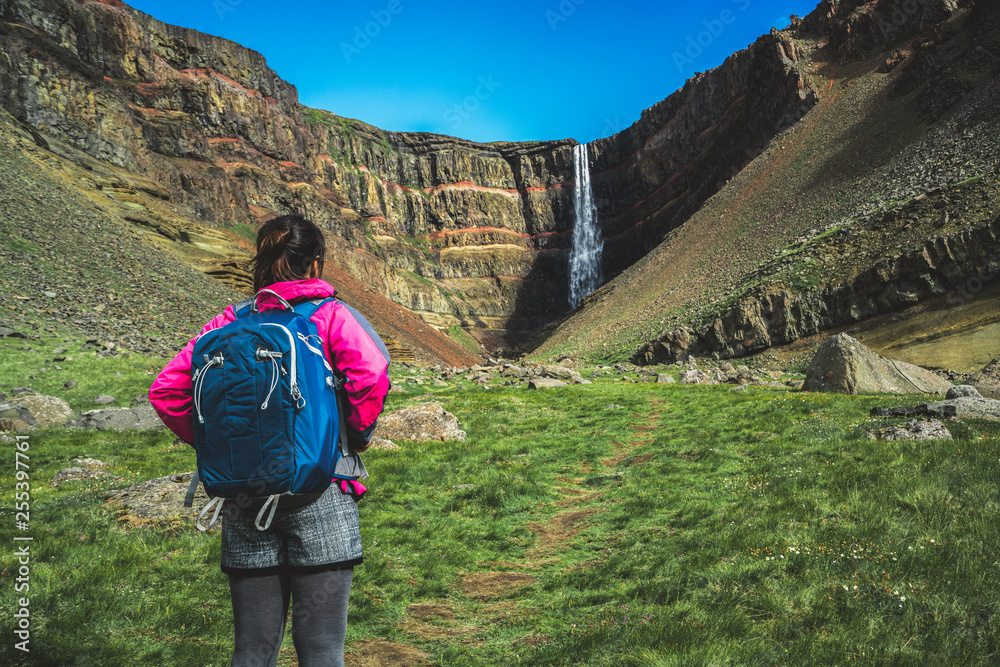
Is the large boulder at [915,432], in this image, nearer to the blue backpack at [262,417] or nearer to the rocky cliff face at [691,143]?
the blue backpack at [262,417]

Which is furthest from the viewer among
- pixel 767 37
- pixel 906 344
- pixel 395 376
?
pixel 767 37

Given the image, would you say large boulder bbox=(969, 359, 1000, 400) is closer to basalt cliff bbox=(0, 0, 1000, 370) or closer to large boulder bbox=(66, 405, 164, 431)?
basalt cliff bbox=(0, 0, 1000, 370)

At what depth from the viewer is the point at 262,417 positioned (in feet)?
7.13

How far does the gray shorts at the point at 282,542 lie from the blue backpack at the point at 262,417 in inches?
3.7

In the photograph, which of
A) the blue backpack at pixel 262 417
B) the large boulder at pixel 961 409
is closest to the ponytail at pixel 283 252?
the blue backpack at pixel 262 417

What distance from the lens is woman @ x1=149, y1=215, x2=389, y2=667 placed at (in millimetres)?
2289

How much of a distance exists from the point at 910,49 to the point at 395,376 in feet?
219

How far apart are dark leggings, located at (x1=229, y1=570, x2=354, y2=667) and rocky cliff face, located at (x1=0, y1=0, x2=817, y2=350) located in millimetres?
60812

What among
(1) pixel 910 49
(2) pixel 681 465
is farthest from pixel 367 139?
(2) pixel 681 465

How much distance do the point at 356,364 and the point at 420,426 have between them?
32.2 feet

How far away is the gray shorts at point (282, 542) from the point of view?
2287 millimetres

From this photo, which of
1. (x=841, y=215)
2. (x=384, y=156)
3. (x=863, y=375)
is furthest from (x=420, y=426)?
(x=384, y=156)

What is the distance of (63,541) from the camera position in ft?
18.1

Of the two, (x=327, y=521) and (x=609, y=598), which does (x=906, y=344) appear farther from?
(x=327, y=521)
